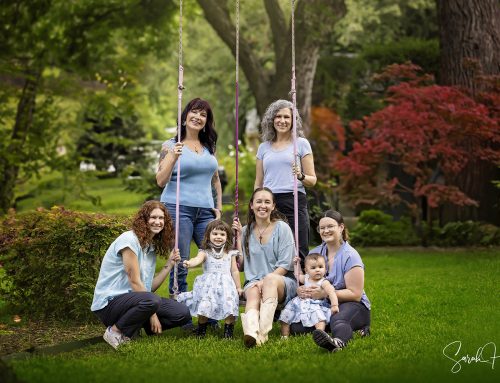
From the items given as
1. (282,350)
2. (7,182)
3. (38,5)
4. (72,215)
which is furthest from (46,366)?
(38,5)

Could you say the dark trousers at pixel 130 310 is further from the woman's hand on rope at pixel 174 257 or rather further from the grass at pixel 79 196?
the grass at pixel 79 196

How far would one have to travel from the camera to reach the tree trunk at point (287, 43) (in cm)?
1502

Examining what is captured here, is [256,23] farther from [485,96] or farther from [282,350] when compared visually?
Result: [282,350]

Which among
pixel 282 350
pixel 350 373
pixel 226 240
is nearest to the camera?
pixel 350 373

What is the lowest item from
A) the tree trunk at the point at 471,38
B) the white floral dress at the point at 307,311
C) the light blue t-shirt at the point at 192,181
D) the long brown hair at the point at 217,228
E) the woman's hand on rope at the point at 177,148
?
→ the white floral dress at the point at 307,311

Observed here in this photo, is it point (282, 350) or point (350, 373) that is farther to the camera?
point (282, 350)

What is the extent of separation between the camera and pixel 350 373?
5.22 meters

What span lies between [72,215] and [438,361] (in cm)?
334

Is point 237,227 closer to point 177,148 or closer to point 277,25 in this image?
point 177,148

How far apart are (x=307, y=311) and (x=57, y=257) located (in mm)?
2116

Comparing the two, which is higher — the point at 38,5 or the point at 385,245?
the point at 38,5

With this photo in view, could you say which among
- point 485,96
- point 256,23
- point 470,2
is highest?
point 256,23

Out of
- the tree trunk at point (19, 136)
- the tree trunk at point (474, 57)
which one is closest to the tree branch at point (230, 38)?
the tree trunk at point (19, 136)

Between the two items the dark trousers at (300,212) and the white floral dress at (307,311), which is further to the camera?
the dark trousers at (300,212)
